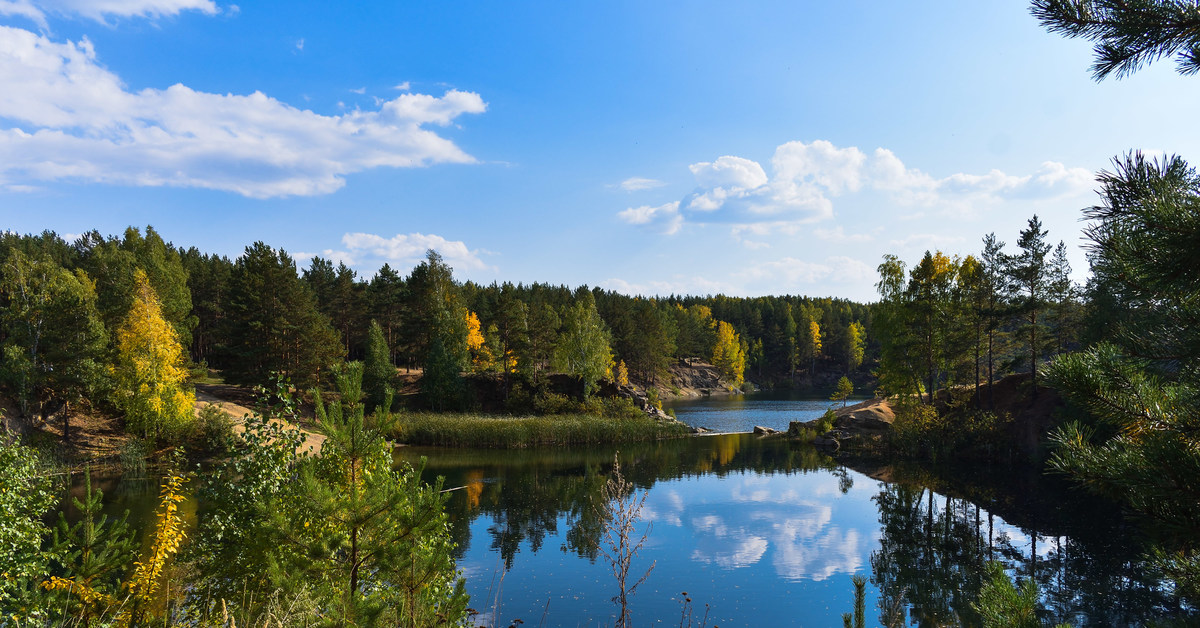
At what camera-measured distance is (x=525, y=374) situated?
47312 mm

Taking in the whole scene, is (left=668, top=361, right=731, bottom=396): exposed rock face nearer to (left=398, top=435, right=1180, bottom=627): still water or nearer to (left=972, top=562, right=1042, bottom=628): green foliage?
(left=398, top=435, right=1180, bottom=627): still water

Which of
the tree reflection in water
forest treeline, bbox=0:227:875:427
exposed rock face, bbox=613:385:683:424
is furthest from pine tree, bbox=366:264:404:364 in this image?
the tree reflection in water

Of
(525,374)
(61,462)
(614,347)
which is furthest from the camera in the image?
(614,347)

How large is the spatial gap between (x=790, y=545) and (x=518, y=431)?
71.5 ft

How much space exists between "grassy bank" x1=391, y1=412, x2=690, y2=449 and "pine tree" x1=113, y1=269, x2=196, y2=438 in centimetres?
1211

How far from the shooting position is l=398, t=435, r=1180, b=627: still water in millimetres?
12562

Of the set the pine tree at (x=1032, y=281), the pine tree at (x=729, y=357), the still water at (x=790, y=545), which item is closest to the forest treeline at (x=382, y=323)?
the pine tree at (x=1032, y=281)

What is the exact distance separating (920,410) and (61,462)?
38.9 m

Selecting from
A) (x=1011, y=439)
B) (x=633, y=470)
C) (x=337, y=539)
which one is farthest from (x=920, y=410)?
(x=337, y=539)

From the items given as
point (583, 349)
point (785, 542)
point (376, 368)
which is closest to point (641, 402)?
point (583, 349)

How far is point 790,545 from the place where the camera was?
17.0 metres

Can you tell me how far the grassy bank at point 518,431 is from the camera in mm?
36312

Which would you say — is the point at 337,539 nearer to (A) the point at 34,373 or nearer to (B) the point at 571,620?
(B) the point at 571,620

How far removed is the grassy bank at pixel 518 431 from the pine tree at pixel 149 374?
1211 cm
